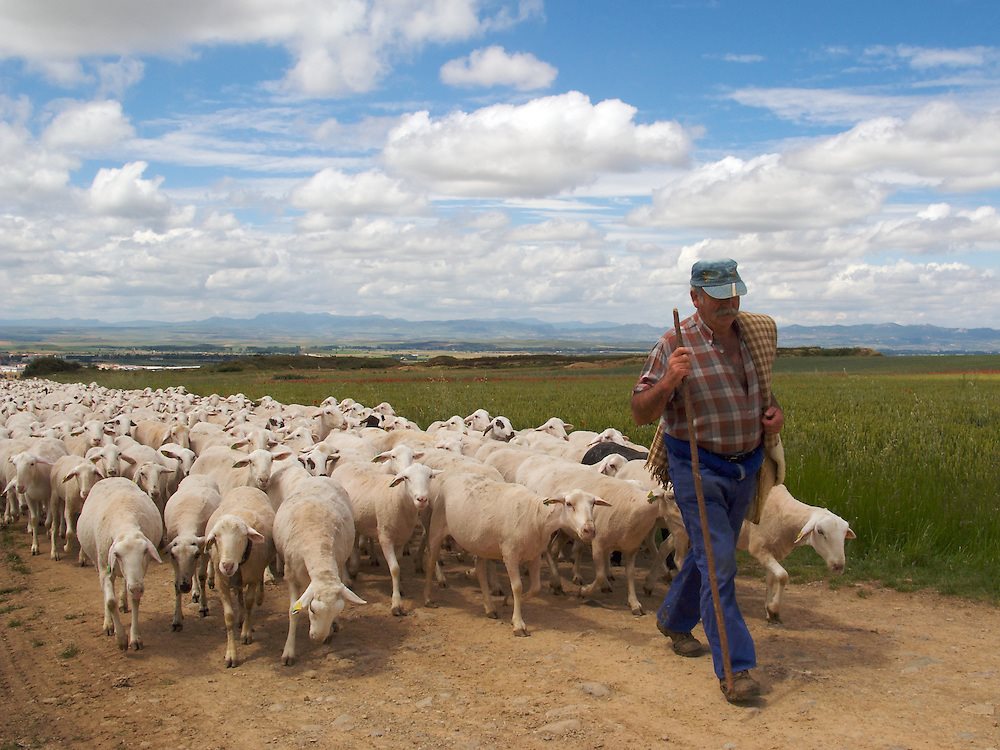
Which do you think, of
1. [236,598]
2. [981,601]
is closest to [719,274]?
[981,601]

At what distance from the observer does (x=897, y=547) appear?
1077 centimetres

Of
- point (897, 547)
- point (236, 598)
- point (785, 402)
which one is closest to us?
point (236, 598)

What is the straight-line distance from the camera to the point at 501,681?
6.97m

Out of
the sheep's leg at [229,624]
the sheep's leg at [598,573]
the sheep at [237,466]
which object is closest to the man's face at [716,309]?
the sheep's leg at [598,573]

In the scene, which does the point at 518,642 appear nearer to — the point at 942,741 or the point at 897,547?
the point at 942,741

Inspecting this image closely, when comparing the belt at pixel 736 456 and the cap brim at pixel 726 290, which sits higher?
the cap brim at pixel 726 290

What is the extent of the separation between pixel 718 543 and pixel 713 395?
1.14 metres

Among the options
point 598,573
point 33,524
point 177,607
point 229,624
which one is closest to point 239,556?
point 229,624

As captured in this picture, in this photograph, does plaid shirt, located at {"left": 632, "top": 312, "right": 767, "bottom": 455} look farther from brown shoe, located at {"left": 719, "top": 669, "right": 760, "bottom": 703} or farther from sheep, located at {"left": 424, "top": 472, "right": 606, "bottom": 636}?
sheep, located at {"left": 424, "top": 472, "right": 606, "bottom": 636}

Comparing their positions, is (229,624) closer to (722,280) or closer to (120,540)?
(120,540)

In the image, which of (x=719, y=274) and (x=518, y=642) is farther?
(x=518, y=642)

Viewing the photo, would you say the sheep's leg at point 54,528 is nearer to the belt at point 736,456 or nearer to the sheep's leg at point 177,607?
the sheep's leg at point 177,607

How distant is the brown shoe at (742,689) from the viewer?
6.31 meters

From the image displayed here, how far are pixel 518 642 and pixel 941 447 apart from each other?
940 cm
